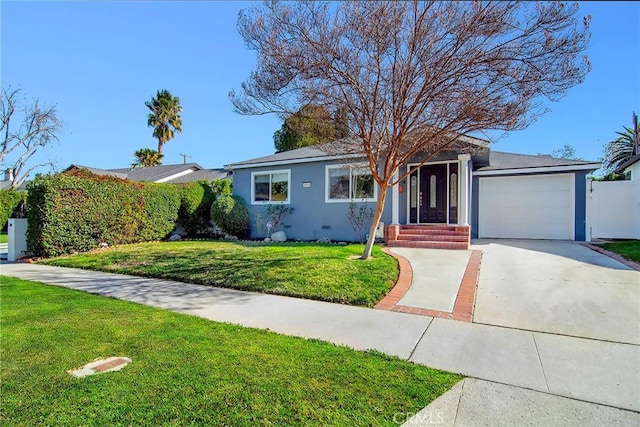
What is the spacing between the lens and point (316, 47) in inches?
270

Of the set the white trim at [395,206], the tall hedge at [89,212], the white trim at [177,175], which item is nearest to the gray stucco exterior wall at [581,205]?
the white trim at [395,206]

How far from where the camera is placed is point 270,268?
299 inches

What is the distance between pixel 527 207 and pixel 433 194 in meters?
3.78

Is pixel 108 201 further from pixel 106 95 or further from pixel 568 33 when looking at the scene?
pixel 568 33

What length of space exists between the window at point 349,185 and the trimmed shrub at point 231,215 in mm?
3995

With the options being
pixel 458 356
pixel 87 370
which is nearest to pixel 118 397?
pixel 87 370

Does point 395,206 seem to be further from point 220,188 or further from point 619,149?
point 619,149

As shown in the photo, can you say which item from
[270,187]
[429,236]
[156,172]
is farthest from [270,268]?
[156,172]

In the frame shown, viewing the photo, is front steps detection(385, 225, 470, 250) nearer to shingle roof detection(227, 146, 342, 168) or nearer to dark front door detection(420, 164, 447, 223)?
dark front door detection(420, 164, 447, 223)

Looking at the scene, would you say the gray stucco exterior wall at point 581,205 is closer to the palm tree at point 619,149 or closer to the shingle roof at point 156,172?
the palm tree at point 619,149

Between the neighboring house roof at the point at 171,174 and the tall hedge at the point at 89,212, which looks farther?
the neighboring house roof at the point at 171,174

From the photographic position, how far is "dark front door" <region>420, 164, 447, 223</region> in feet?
40.9

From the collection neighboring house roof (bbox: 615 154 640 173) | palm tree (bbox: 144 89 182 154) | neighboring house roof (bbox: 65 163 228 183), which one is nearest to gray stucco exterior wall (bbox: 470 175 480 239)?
neighboring house roof (bbox: 615 154 640 173)

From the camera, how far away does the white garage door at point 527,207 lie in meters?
12.5
